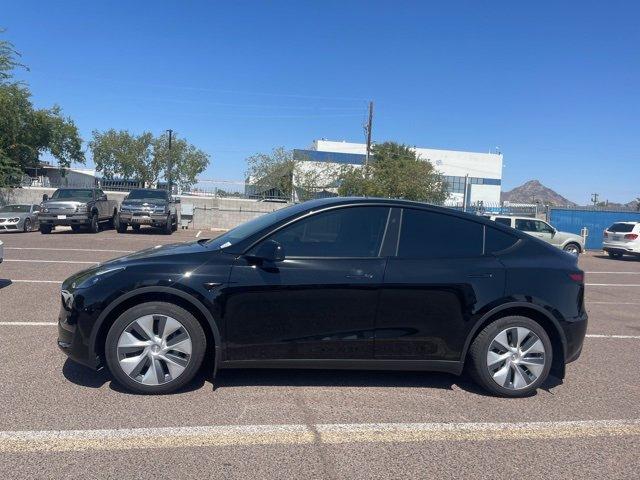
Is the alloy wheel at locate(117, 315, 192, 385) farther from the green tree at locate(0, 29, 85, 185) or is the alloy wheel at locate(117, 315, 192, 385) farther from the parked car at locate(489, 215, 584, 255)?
the green tree at locate(0, 29, 85, 185)

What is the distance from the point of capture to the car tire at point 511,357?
4.45 meters

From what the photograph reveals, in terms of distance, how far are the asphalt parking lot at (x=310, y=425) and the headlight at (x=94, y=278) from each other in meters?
0.86

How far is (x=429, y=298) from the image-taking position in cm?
436

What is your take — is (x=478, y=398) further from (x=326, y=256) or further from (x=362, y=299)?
(x=326, y=256)

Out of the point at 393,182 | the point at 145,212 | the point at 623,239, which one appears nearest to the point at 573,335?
the point at 623,239

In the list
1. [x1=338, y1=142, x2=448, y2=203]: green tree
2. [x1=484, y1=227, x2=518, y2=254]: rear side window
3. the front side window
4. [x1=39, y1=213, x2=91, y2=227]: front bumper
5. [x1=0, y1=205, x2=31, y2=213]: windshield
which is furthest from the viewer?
[x1=338, y1=142, x2=448, y2=203]: green tree

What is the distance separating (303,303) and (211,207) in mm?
24604

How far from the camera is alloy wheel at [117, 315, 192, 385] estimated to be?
415 centimetres

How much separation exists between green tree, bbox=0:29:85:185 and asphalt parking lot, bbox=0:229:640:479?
26.8 m

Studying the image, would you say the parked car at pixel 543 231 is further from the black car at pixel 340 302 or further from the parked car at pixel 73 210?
the parked car at pixel 73 210

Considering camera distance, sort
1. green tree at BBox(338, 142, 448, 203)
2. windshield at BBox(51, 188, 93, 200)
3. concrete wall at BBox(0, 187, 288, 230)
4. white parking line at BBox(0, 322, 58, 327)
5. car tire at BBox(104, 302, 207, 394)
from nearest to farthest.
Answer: car tire at BBox(104, 302, 207, 394) < white parking line at BBox(0, 322, 58, 327) < windshield at BBox(51, 188, 93, 200) < green tree at BBox(338, 142, 448, 203) < concrete wall at BBox(0, 187, 288, 230)

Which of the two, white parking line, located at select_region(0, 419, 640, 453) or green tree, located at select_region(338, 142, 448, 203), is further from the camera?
green tree, located at select_region(338, 142, 448, 203)

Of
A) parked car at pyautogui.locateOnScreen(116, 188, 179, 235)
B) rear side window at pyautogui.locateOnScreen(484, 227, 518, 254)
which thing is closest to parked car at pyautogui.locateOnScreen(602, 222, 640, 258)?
parked car at pyautogui.locateOnScreen(116, 188, 179, 235)

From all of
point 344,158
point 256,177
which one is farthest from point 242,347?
point 344,158
